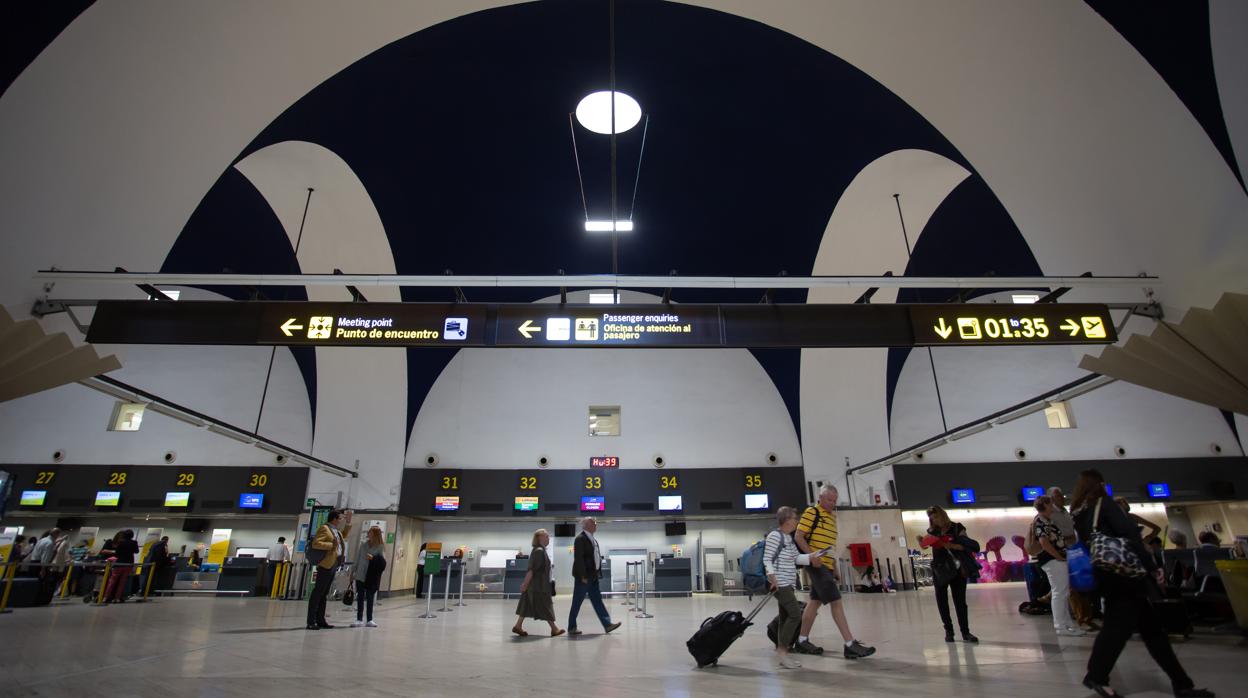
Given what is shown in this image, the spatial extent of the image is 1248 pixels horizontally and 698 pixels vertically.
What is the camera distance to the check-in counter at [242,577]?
1611 centimetres

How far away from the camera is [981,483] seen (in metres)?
18.0

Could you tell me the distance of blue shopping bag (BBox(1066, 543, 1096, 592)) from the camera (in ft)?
Result: 12.1

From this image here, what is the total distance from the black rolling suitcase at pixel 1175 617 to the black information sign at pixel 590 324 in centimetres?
293

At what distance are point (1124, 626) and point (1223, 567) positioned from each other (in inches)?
142

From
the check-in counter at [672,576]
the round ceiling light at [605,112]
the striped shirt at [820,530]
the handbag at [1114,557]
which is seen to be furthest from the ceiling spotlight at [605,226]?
the handbag at [1114,557]

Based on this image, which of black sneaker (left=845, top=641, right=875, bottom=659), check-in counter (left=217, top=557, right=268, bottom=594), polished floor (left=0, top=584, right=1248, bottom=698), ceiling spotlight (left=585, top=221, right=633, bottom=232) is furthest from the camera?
check-in counter (left=217, top=557, right=268, bottom=594)

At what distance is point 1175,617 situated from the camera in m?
5.81

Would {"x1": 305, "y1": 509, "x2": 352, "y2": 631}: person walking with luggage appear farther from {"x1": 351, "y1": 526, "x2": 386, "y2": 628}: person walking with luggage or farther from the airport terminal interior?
{"x1": 351, "y1": 526, "x2": 386, "y2": 628}: person walking with luggage

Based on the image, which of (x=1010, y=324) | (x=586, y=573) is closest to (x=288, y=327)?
(x=586, y=573)

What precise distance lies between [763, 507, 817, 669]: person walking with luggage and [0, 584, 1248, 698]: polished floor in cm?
31

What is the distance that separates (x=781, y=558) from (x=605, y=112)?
7.39 m

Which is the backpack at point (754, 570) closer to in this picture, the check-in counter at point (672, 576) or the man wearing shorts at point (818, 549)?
the check-in counter at point (672, 576)

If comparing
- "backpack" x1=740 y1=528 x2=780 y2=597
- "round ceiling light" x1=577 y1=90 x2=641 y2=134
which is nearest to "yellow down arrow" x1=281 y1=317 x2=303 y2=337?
"round ceiling light" x1=577 y1=90 x2=641 y2=134

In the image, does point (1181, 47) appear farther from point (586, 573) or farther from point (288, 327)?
point (288, 327)
